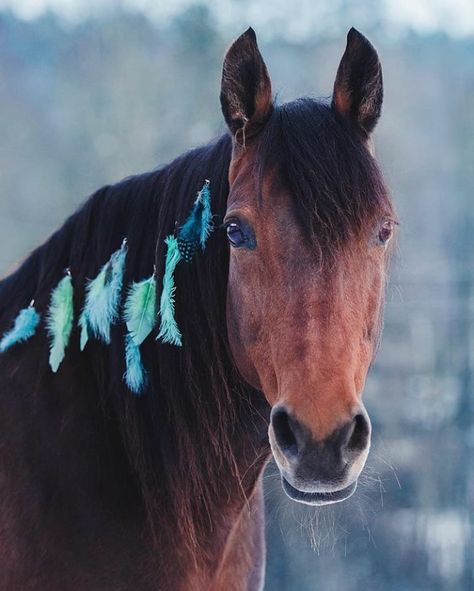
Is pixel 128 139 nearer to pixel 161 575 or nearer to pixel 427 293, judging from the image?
pixel 427 293

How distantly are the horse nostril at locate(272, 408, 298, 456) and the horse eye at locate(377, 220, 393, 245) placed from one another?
19.8 inches

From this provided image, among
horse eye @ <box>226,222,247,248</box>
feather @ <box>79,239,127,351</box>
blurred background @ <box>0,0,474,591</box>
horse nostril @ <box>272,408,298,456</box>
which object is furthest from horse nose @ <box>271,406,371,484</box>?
blurred background @ <box>0,0,474,591</box>

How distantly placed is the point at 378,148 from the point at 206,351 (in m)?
7.51

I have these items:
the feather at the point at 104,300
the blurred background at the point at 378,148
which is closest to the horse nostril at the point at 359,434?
the feather at the point at 104,300

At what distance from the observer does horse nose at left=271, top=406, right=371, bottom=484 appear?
179 cm

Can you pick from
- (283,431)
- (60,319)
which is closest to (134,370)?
(60,319)

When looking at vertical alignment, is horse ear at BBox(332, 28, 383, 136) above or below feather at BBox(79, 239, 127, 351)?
above

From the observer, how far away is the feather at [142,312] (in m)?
2.31

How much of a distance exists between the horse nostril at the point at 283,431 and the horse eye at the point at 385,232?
50 centimetres

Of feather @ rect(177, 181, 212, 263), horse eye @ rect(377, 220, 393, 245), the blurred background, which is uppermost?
feather @ rect(177, 181, 212, 263)

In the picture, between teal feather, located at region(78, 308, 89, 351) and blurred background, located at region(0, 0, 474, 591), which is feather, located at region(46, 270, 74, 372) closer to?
teal feather, located at region(78, 308, 89, 351)

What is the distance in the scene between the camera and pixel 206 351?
2291mm

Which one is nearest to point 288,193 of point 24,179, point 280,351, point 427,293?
point 280,351

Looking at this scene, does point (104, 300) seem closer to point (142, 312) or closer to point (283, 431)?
point (142, 312)
